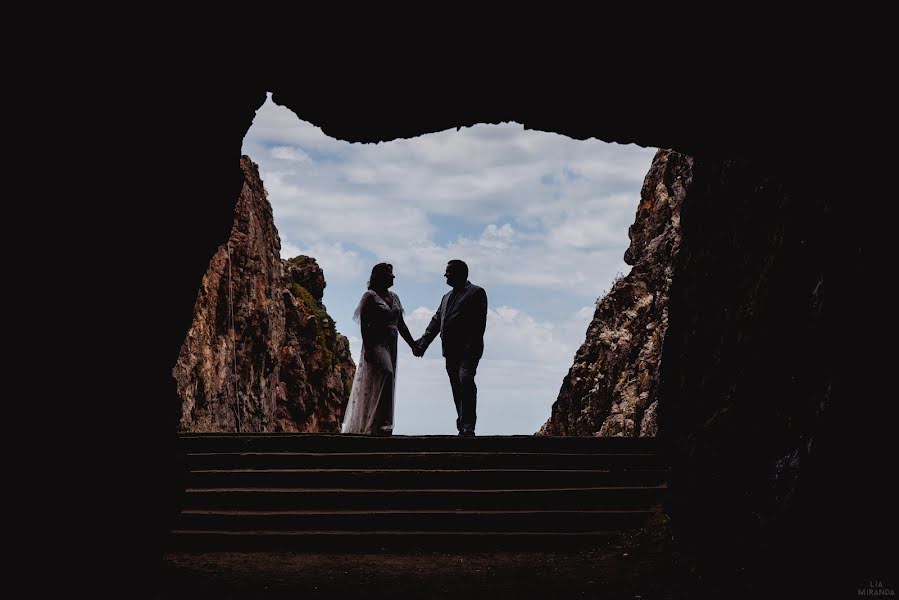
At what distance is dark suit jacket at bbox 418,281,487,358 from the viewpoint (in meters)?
9.28

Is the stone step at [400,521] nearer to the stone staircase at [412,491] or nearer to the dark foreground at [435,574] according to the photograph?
the stone staircase at [412,491]

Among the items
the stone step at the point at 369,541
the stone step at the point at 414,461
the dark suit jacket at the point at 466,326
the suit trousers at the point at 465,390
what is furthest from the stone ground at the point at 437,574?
the dark suit jacket at the point at 466,326

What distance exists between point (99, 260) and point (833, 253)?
3538 mm

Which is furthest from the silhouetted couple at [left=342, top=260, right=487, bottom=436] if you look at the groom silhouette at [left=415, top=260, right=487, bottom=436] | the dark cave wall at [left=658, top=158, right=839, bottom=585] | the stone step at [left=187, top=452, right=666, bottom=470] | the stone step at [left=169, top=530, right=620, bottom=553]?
the dark cave wall at [left=658, top=158, right=839, bottom=585]

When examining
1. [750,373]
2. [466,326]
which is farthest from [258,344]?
[750,373]

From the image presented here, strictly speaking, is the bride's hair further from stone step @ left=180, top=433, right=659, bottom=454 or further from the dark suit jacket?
stone step @ left=180, top=433, right=659, bottom=454

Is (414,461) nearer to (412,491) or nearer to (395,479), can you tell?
(395,479)

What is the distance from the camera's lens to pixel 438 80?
3729mm

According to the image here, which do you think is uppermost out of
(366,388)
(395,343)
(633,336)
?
(633,336)

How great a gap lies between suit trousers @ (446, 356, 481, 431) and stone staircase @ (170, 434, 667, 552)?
154 centimetres

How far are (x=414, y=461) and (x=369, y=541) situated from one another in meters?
A: 1.15

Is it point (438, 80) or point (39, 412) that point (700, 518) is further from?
point (39, 412)

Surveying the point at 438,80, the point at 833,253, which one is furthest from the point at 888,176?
the point at 438,80

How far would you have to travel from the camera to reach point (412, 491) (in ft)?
22.2
